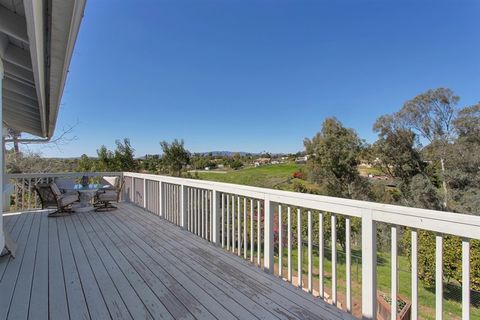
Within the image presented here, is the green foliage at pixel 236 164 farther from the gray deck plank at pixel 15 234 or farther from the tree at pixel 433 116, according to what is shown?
the gray deck plank at pixel 15 234

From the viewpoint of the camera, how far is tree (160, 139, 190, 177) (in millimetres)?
18891

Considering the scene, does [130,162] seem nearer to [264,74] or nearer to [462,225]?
[264,74]

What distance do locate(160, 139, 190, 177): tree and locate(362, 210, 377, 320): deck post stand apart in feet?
58.0

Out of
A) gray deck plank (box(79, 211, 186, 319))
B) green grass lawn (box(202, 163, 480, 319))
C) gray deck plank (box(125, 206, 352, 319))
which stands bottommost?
green grass lawn (box(202, 163, 480, 319))

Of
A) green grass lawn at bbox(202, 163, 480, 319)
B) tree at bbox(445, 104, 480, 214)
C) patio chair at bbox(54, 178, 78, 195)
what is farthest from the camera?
tree at bbox(445, 104, 480, 214)

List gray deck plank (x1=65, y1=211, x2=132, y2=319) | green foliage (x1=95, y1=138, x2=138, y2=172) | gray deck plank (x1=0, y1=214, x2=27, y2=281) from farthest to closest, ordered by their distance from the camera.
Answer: green foliage (x1=95, y1=138, x2=138, y2=172), gray deck plank (x1=0, y1=214, x2=27, y2=281), gray deck plank (x1=65, y1=211, x2=132, y2=319)

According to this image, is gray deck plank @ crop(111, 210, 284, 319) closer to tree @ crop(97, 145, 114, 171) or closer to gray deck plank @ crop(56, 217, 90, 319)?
gray deck plank @ crop(56, 217, 90, 319)

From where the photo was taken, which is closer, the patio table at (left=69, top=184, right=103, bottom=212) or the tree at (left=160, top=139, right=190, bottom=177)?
the patio table at (left=69, top=184, right=103, bottom=212)

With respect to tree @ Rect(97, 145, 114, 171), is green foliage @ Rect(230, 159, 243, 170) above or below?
below

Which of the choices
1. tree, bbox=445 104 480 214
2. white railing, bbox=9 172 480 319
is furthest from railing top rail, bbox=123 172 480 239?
tree, bbox=445 104 480 214

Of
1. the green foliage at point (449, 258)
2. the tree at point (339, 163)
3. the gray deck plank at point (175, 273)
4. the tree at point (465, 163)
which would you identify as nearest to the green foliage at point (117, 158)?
the gray deck plank at point (175, 273)

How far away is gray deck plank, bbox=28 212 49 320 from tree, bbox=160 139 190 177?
1493 centimetres

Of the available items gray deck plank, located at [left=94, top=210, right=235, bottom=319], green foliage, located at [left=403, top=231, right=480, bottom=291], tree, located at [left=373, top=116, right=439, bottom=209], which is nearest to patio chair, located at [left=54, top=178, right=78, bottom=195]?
gray deck plank, located at [left=94, top=210, right=235, bottom=319]

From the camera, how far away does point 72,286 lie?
253 cm
